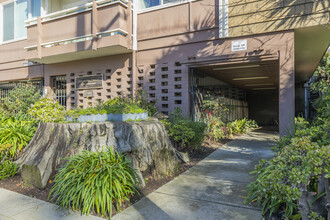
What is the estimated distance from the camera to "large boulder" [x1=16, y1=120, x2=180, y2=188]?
4.09m

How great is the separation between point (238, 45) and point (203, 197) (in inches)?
182

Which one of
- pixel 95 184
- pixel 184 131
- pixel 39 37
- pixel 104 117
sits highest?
pixel 39 37

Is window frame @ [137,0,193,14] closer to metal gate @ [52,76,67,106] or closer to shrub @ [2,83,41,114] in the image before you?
metal gate @ [52,76,67,106]

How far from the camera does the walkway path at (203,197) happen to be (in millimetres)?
3074

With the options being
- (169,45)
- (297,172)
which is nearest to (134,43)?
(169,45)

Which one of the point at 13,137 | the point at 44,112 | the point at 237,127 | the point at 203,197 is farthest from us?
the point at 237,127

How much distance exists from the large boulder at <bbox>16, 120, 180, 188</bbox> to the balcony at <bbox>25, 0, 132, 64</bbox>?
3596 mm

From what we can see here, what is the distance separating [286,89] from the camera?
591 cm

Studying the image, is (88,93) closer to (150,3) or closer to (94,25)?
(94,25)

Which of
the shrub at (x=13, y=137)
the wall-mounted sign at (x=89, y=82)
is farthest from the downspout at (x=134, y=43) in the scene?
the shrub at (x=13, y=137)

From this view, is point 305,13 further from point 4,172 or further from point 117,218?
point 4,172

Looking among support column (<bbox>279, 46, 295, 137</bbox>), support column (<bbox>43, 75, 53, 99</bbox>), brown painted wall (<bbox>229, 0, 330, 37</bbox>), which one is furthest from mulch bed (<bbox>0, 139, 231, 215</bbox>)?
support column (<bbox>43, 75, 53, 99</bbox>)

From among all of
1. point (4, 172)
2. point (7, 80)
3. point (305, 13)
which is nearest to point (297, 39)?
point (305, 13)

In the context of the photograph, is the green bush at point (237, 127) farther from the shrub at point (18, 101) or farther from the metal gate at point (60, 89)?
the shrub at point (18, 101)
